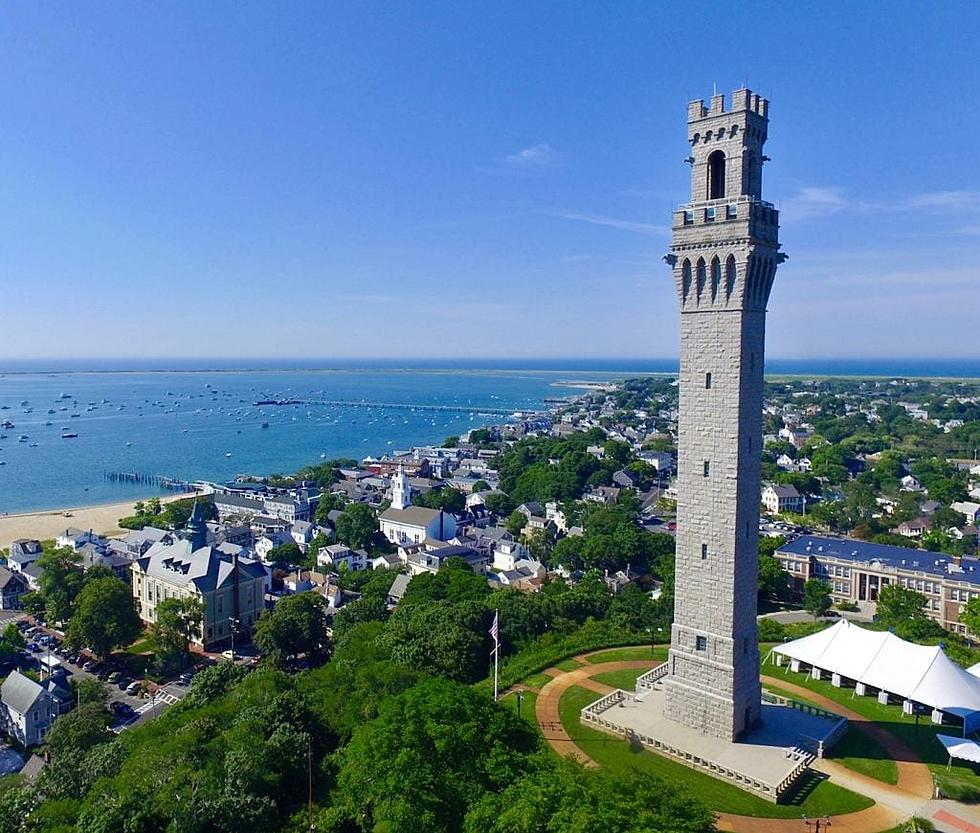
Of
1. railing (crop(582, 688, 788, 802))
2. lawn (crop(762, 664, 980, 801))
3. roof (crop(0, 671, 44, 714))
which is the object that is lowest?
roof (crop(0, 671, 44, 714))

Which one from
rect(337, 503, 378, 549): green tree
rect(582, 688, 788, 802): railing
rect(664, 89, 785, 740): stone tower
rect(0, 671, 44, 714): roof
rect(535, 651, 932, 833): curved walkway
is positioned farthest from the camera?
rect(337, 503, 378, 549): green tree

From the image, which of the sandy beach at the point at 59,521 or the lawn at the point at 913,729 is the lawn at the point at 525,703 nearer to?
the lawn at the point at 913,729

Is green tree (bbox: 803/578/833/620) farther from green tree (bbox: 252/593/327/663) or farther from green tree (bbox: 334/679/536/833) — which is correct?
green tree (bbox: 334/679/536/833)

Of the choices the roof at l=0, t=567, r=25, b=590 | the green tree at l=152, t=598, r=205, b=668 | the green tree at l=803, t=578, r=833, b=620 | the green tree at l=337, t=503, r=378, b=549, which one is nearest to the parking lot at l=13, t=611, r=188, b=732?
the green tree at l=152, t=598, r=205, b=668

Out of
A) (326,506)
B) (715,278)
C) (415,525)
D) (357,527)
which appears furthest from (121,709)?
(326,506)

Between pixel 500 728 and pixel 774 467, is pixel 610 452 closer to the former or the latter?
pixel 774 467

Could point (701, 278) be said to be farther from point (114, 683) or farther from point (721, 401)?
point (114, 683)

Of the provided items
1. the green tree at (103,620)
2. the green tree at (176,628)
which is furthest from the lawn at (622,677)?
the green tree at (103,620)
